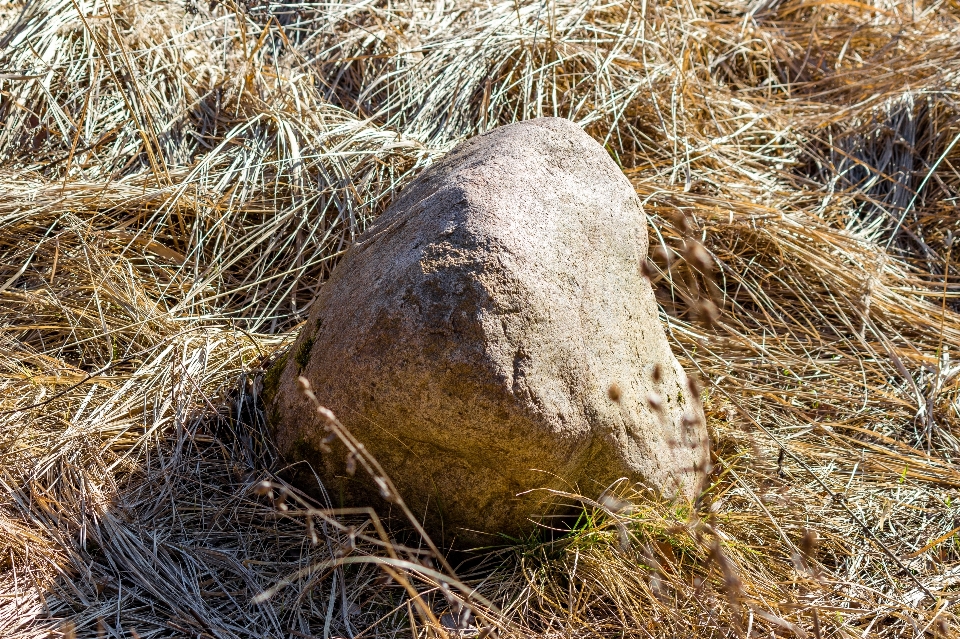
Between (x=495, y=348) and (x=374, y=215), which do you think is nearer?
(x=495, y=348)

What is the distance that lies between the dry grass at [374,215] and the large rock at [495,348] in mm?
121

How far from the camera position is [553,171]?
188cm

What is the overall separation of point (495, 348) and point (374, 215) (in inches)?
52.2

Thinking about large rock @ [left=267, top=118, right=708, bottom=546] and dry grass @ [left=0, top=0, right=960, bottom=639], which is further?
dry grass @ [left=0, top=0, right=960, bottom=639]

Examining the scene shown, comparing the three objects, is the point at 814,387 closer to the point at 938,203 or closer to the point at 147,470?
the point at 938,203

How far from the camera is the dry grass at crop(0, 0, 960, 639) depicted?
67.7 inches

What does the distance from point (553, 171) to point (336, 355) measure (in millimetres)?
652

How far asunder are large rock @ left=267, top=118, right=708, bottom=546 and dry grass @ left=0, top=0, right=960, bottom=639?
12 centimetres

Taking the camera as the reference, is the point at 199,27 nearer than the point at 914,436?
No

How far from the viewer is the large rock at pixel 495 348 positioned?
1.61 m

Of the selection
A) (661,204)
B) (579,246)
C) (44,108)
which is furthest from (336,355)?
(44,108)

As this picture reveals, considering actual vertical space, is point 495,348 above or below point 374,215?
above

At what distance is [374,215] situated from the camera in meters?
2.78

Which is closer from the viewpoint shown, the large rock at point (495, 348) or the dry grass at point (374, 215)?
the large rock at point (495, 348)
